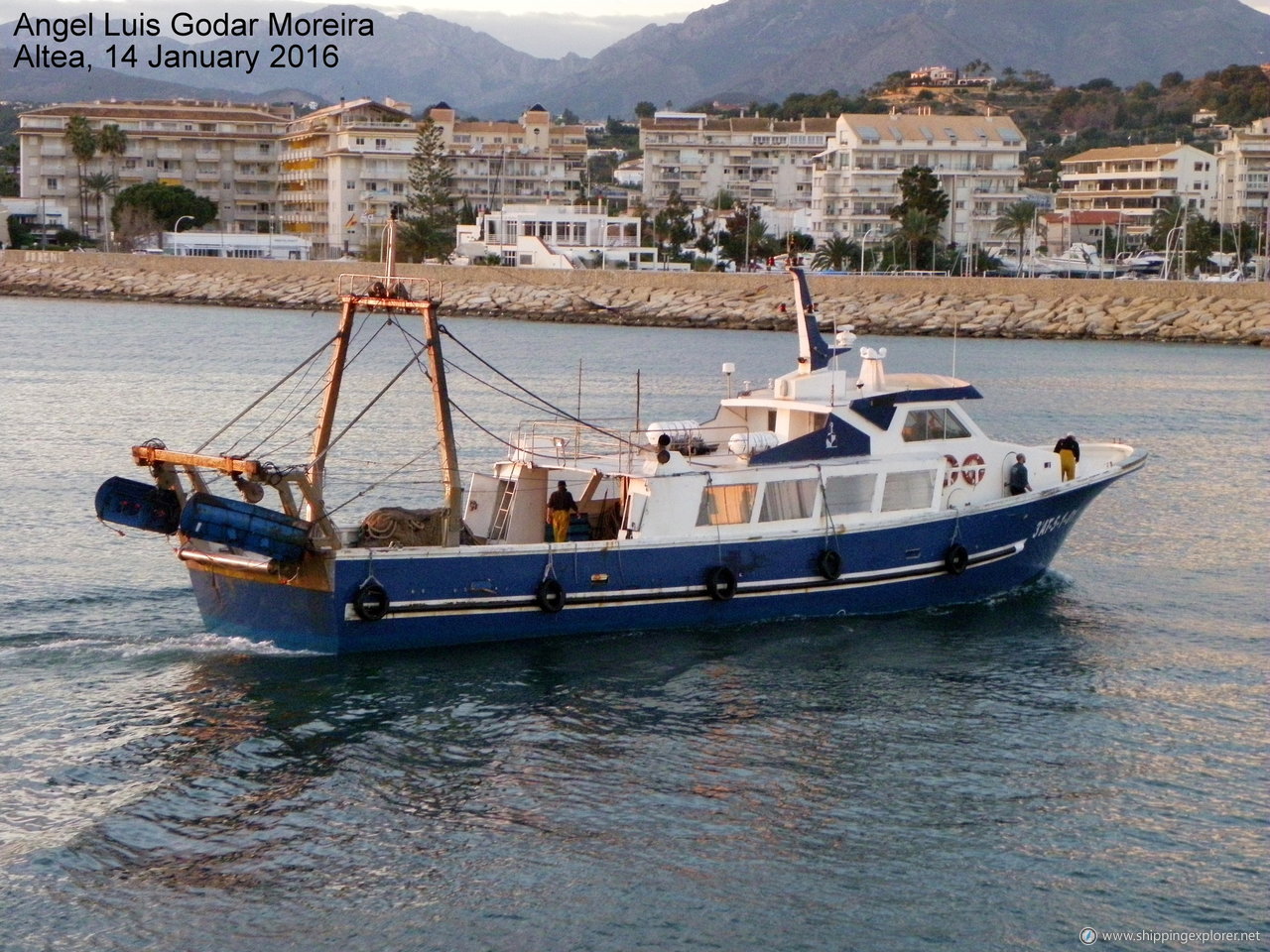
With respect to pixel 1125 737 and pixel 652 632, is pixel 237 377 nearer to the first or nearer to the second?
pixel 652 632

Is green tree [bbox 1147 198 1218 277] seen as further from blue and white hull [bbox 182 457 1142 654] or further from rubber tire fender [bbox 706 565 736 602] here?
rubber tire fender [bbox 706 565 736 602]

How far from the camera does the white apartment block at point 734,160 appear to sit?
14950 centimetres

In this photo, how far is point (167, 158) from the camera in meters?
134

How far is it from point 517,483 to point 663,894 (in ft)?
28.9

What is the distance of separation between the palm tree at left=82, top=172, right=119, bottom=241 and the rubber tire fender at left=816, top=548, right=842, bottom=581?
4389 inches

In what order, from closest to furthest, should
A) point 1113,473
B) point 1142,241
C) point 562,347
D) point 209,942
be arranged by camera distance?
point 209,942
point 1113,473
point 562,347
point 1142,241

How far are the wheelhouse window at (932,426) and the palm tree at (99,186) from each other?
111 meters

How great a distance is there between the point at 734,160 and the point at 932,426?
433 ft

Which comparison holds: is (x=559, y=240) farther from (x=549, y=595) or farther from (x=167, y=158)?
(x=549, y=595)

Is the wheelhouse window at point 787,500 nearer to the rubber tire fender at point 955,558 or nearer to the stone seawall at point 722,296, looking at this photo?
the rubber tire fender at point 955,558

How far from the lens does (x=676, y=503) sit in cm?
2086

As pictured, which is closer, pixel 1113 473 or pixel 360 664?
pixel 360 664

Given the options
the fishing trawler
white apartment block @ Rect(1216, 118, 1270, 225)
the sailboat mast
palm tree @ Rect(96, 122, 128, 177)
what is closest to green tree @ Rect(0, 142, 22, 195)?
palm tree @ Rect(96, 122, 128, 177)

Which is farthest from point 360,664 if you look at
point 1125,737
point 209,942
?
point 1125,737
